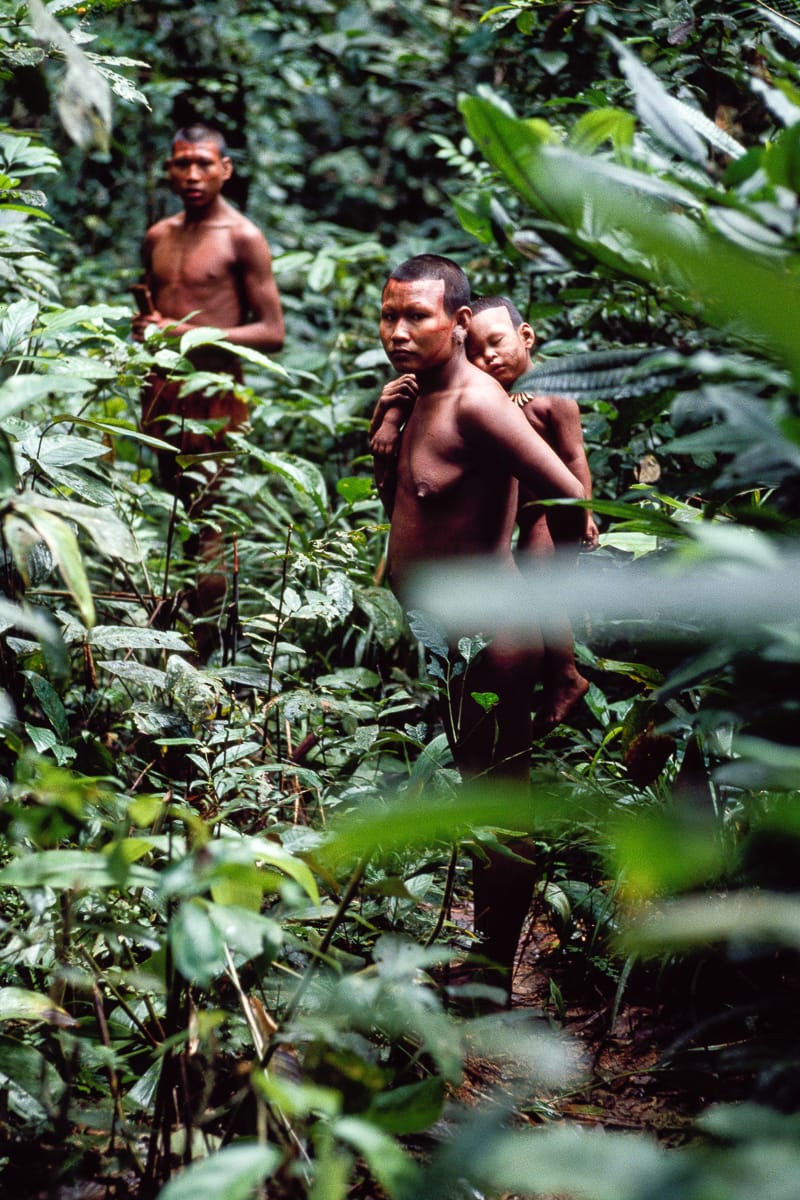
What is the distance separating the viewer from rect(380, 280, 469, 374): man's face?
1987mm

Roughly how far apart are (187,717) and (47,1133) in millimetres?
772

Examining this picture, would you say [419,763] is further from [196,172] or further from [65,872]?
[196,172]

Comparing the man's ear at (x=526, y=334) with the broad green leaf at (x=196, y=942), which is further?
the man's ear at (x=526, y=334)

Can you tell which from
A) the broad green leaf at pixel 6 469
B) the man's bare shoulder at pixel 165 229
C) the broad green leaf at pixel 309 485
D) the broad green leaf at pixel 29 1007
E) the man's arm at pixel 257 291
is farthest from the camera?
the man's bare shoulder at pixel 165 229

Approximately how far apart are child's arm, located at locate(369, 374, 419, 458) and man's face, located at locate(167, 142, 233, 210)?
2.17 metres

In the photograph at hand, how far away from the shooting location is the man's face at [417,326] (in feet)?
6.52

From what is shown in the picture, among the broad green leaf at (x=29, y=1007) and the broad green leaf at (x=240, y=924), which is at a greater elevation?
the broad green leaf at (x=240, y=924)

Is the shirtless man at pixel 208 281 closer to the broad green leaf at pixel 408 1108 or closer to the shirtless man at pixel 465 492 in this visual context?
the shirtless man at pixel 465 492

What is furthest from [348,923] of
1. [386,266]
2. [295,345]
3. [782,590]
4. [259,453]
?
[386,266]

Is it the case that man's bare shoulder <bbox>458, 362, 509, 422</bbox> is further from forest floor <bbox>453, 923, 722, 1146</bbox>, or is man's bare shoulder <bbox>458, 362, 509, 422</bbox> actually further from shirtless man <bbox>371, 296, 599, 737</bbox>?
forest floor <bbox>453, 923, 722, 1146</bbox>

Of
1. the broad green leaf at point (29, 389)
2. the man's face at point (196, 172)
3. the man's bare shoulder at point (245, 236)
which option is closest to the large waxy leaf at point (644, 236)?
the broad green leaf at point (29, 389)

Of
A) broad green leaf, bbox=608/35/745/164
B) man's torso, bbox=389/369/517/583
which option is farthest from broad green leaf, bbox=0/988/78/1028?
broad green leaf, bbox=608/35/745/164

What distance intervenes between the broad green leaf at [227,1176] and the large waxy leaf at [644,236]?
2.16 ft

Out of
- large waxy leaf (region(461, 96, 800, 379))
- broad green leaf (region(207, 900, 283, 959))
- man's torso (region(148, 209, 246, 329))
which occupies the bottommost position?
man's torso (region(148, 209, 246, 329))
